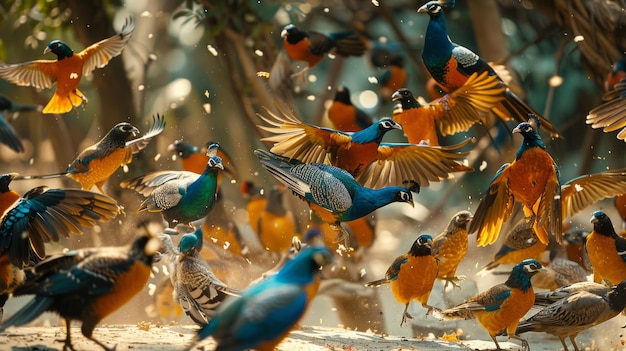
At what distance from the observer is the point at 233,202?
808 cm

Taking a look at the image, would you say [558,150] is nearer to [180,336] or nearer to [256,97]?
[256,97]

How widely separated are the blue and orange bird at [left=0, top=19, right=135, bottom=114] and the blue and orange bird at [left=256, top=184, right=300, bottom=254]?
2.44 meters

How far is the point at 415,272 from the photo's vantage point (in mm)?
5059

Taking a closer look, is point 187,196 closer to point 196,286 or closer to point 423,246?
point 196,286

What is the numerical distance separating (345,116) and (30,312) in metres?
4.20

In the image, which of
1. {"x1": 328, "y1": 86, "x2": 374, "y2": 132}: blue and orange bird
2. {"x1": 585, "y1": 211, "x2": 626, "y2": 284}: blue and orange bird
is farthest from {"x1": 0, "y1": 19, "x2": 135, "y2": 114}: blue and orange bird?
{"x1": 585, "y1": 211, "x2": 626, "y2": 284}: blue and orange bird

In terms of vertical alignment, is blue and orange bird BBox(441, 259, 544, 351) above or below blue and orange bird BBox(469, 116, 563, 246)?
below

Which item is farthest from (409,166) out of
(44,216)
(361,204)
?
(44,216)

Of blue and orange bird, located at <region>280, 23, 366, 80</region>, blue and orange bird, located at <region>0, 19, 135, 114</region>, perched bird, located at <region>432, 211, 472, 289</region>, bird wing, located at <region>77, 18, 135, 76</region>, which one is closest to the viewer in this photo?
blue and orange bird, located at <region>0, 19, 135, 114</region>

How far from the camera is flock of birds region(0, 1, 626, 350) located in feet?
11.6

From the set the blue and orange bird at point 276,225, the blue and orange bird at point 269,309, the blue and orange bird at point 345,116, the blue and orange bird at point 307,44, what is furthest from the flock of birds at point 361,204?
the blue and orange bird at point 276,225

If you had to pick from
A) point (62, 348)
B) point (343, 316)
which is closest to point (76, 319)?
point (62, 348)

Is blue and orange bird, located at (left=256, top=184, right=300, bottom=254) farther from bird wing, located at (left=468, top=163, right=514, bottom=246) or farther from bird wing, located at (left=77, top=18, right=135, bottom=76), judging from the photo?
bird wing, located at (left=468, top=163, right=514, bottom=246)

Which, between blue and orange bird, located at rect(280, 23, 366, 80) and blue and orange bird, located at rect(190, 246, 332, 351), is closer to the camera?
blue and orange bird, located at rect(190, 246, 332, 351)
